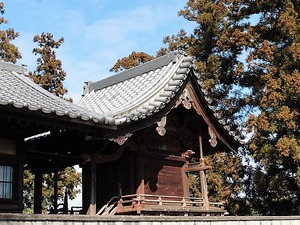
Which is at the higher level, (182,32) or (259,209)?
(182,32)

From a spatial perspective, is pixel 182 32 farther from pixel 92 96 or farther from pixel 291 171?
pixel 92 96

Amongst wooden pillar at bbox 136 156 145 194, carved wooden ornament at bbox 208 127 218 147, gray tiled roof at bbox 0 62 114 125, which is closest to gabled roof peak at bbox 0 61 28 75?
gray tiled roof at bbox 0 62 114 125

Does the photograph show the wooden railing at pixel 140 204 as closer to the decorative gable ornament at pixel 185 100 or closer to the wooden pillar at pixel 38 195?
the wooden pillar at pixel 38 195

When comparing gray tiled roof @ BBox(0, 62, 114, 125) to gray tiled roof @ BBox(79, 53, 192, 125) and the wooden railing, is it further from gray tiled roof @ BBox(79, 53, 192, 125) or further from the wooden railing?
the wooden railing

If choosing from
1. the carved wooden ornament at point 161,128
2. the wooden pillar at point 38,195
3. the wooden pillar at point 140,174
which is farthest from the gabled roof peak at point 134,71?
the wooden pillar at point 38,195

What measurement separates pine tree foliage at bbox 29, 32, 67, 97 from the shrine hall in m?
12.7

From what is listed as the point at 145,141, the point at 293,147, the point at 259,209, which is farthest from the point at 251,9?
the point at 145,141

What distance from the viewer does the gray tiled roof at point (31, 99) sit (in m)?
8.94

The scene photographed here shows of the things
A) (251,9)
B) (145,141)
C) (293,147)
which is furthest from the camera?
(251,9)

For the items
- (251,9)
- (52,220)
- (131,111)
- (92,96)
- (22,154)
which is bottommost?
(52,220)

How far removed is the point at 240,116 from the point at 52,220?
68.8 feet

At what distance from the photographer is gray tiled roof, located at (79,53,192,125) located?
11.7 m

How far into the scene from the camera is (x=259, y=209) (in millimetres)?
24969

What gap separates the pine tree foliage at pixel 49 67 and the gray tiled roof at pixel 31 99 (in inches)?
609
